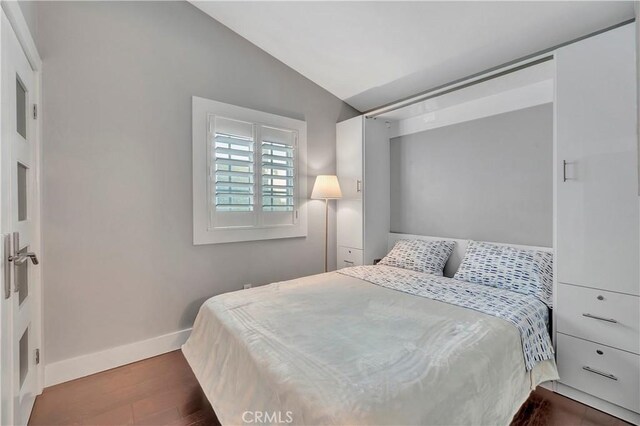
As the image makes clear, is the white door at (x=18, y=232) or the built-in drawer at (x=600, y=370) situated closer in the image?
the white door at (x=18, y=232)

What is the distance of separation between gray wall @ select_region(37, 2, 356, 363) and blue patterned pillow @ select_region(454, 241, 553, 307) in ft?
6.71

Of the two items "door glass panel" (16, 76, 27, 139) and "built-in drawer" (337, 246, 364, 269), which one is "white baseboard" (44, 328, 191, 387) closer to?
"door glass panel" (16, 76, 27, 139)

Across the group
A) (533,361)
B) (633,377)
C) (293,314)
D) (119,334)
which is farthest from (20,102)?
(633,377)

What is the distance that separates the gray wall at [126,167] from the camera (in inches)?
83.4

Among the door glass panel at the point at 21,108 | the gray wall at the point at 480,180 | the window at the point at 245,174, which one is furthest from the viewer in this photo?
the window at the point at 245,174

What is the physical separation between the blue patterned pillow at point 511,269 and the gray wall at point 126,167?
6.71 ft

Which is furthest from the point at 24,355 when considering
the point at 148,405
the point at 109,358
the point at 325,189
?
the point at 325,189

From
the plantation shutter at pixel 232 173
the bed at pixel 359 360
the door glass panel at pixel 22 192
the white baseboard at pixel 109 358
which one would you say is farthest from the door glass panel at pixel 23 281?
the plantation shutter at pixel 232 173

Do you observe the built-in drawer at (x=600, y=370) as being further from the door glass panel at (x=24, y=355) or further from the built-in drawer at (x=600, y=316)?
the door glass panel at (x=24, y=355)

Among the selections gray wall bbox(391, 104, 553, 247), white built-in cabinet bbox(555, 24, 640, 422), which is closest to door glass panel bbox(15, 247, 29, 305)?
gray wall bbox(391, 104, 553, 247)

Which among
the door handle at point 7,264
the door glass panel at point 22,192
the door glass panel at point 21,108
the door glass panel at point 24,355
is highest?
the door glass panel at point 21,108

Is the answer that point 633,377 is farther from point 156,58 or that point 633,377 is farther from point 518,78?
point 156,58

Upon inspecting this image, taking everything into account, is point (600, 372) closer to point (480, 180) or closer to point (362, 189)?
point (480, 180)

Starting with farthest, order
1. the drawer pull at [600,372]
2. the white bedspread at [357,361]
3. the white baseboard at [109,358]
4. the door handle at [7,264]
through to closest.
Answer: the white baseboard at [109,358] < the drawer pull at [600,372] < the door handle at [7,264] < the white bedspread at [357,361]
